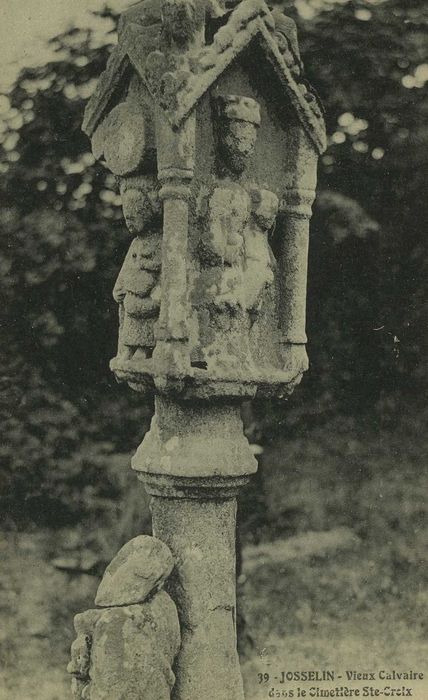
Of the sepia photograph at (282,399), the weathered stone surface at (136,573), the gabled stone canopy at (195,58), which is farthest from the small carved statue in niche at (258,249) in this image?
the sepia photograph at (282,399)

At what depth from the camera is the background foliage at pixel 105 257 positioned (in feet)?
19.9

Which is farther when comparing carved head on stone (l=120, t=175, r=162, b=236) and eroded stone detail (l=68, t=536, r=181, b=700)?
carved head on stone (l=120, t=175, r=162, b=236)

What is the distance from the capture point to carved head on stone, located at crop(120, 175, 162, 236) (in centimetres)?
394

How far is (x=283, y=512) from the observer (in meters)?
6.21

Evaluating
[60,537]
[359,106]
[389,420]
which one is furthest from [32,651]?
[359,106]

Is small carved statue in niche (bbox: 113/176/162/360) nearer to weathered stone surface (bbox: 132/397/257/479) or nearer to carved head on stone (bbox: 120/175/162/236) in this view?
carved head on stone (bbox: 120/175/162/236)

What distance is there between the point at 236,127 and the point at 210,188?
225 millimetres

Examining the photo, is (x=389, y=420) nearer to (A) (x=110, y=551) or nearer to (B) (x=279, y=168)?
(A) (x=110, y=551)

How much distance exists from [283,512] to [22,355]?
1.65 m

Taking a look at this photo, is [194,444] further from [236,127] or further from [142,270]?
[236,127]

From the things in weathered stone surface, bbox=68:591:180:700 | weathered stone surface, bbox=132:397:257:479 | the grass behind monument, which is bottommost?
the grass behind monument

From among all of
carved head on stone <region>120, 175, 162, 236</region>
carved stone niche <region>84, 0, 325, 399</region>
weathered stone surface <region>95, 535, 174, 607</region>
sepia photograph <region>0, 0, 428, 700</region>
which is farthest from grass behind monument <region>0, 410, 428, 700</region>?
carved head on stone <region>120, 175, 162, 236</region>

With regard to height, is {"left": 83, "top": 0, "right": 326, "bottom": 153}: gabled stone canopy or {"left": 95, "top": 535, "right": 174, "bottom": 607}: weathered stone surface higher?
{"left": 83, "top": 0, "right": 326, "bottom": 153}: gabled stone canopy

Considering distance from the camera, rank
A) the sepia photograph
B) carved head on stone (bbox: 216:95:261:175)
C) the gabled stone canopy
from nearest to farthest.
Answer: the gabled stone canopy < carved head on stone (bbox: 216:95:261:175) < the sepia photograph
